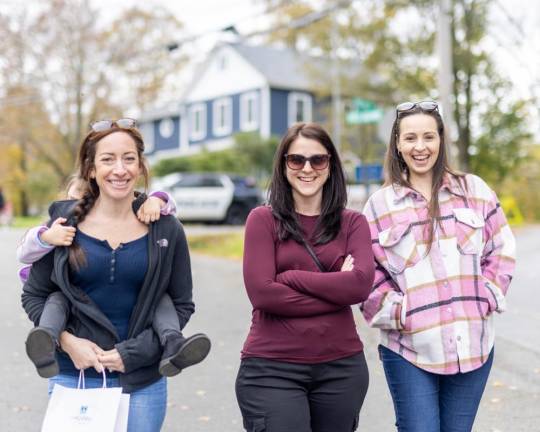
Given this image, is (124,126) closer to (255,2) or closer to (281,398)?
(281,398)

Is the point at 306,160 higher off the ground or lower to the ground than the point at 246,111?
lower

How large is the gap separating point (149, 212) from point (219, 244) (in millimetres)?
14390

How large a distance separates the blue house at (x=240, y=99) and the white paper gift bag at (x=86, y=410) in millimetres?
32737

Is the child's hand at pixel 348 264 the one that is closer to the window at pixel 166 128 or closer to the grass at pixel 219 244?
the grass at pixel 219 244

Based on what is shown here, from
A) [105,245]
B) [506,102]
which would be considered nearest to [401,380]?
[105,245]

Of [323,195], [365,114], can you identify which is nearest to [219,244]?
[365,114]

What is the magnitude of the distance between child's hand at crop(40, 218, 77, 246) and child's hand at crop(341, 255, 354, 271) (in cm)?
106

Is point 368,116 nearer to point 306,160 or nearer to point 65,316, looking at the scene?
point 306,160

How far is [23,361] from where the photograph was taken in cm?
723

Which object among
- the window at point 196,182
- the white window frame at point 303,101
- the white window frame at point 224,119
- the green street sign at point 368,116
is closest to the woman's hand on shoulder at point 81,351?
the green street sign at point 368,116

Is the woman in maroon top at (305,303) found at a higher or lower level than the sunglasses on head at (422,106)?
lower

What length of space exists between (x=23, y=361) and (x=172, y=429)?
2.47 m

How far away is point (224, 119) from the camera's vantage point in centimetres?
4019

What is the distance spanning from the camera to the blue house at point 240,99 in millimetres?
37469
